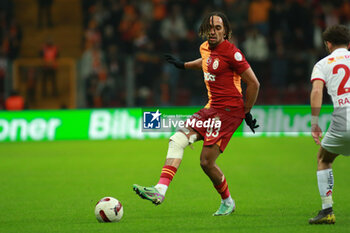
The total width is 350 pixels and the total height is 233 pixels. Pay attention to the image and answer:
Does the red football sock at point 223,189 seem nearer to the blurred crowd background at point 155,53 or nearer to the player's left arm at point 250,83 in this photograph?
the player's left arm at point 250,83

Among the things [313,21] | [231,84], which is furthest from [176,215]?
[313,21]

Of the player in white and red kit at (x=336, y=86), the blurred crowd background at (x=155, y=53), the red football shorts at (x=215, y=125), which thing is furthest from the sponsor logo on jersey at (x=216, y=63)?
the blurred crowd background at (x=155, y=53)

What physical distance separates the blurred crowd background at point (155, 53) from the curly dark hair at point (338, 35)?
1198cm

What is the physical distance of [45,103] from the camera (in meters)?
19.6

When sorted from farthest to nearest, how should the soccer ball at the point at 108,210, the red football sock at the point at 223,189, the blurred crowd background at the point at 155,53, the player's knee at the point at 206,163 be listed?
the blurred crowd background at the point at 155,53 → the red football sock at the point at 223,189 → the player's knee at the point at 206,163 → the soccer ball at the point at 108,210

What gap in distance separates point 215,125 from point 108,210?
1474 millimetres

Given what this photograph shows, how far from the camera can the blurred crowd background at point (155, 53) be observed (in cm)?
1884

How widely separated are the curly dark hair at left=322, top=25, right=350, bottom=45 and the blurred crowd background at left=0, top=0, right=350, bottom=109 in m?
12.0

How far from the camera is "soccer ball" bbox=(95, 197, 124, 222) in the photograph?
22.9 feet

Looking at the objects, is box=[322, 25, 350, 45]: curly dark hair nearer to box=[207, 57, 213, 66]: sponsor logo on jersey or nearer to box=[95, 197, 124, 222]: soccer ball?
box=[207, 57, 213, 66]: sponsor logo on jersey

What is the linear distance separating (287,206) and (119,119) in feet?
34.9

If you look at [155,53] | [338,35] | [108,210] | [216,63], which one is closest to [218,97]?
[216,63]

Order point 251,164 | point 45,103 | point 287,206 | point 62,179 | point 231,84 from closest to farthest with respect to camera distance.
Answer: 1. point 231,84
2. point 287,206
3. point 62,179
4. point 251,164
5. point 45,103

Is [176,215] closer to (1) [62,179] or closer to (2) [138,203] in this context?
(2) [138,203]
